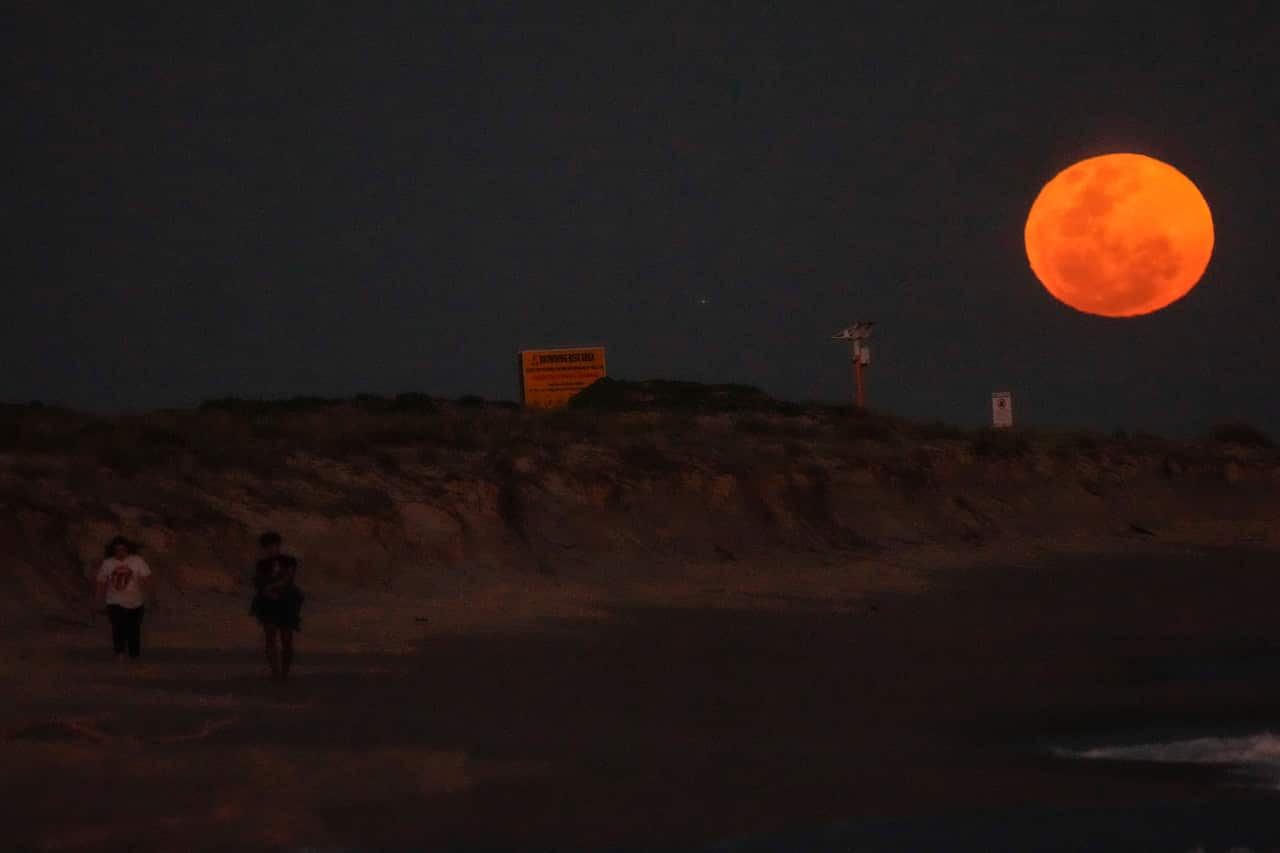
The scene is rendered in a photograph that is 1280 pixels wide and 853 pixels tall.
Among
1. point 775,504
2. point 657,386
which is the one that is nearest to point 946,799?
point 775,504

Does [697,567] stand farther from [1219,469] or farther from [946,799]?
[1219,469]

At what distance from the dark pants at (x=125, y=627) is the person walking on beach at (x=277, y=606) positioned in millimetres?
1329

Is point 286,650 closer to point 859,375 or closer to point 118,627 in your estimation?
point 118,627

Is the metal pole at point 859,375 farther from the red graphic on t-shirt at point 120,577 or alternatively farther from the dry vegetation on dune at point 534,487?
the red graphic on t-shirt at point 120,577

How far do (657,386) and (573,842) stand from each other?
139 feet

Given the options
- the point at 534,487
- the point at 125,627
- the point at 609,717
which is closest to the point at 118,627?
the point at 125,627

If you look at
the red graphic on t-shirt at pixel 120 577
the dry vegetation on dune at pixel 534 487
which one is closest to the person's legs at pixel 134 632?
the red graphic on t-shirt at pixel 120 577

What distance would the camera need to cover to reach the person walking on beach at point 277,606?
16000mm

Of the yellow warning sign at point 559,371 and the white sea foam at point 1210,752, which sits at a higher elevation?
the yellow warning sign at point 559,371

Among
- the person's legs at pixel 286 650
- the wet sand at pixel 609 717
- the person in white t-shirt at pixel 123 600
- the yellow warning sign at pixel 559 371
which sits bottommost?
the wet sand at pixel 609 717

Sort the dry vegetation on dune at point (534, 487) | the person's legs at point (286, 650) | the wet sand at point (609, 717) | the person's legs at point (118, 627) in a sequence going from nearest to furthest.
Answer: the wet sand at point (609, 717), the person's legs at point (286, 650), the person's legs at point (118, 627), the dry vegetation on dune at point (534, 487)

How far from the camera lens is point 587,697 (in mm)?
16031

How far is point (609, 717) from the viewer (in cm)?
1496

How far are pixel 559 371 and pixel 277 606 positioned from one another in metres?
40.1
